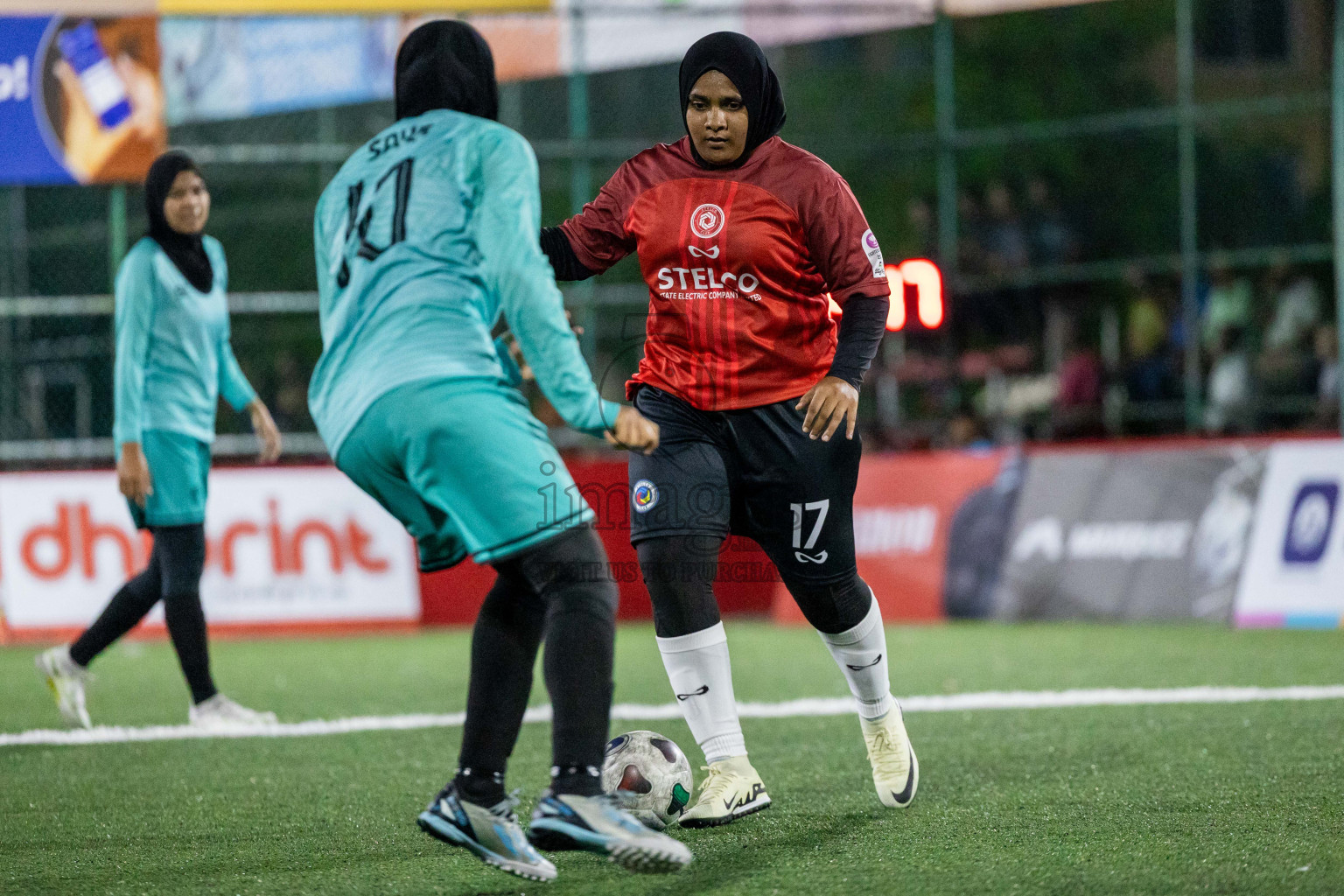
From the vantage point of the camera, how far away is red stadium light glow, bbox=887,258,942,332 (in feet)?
47.2

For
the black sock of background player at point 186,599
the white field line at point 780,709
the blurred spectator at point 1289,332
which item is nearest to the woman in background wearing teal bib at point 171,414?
the black sock of background player at point 186,599

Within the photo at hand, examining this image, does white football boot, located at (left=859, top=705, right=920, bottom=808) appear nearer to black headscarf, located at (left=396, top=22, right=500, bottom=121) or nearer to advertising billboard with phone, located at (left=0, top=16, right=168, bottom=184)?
black headscarf, located at (left=396, top=22, right=500, bottom=121)

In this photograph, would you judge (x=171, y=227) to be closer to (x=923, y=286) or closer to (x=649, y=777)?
(x=649, y=777)

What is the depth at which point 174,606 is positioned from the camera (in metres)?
6.62

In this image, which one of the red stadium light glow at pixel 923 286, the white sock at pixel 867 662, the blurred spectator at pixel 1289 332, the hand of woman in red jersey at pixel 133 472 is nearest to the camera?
the white sock at pixel 867 662

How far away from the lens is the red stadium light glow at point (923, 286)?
47.2 feet

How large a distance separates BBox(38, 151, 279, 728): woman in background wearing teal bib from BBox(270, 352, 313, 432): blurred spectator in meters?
7.38

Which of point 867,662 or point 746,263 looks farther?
point 867,662

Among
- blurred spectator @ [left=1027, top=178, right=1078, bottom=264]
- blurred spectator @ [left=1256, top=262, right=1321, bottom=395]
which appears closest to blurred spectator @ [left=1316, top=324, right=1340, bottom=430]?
blurred spectator @ [left=1256, top=262, right=1321, bottom=395]

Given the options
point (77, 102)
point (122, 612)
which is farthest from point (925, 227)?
point (122, 612)

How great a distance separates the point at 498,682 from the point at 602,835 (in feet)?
1.60

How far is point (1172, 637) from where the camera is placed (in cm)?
971

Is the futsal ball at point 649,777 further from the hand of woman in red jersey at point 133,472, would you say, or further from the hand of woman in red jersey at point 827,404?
the hand of woman in red jersey at point 133,472

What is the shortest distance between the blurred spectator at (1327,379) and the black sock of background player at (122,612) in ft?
30.4
